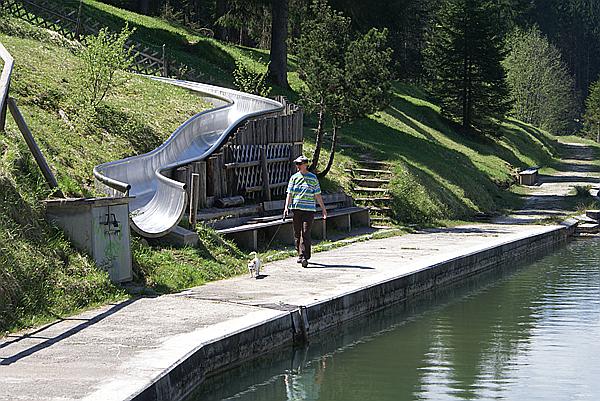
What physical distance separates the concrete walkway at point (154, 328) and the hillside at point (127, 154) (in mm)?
609

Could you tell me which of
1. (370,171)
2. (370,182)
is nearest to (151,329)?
(370,182)

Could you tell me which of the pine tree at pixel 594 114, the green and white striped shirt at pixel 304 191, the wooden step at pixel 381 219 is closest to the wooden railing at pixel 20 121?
the green and white striped shirt at pixel 304 191

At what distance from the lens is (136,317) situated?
12453 mm

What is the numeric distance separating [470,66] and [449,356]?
1795 inches

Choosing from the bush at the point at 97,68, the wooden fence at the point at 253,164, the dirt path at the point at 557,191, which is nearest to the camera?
the wooden fence at the point at 253,164

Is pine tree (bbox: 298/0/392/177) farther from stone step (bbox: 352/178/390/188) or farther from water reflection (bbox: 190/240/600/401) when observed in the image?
water reflection (bbox: 190/240/600/401)

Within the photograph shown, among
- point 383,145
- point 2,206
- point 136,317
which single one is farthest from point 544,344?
point 383,145

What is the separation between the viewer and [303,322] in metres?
13.4

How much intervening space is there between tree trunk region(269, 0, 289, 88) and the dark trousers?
23.8 m

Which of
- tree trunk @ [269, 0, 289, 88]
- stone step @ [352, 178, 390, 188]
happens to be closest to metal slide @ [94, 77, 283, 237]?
stone step @ [352, 178, 390, 188]

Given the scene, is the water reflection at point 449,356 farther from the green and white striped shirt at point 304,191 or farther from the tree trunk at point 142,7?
the tree trunk at point 142,7

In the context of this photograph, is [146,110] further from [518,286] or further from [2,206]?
[2,206]

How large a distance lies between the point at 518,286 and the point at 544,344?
640cm

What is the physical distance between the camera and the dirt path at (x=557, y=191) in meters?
33.2
